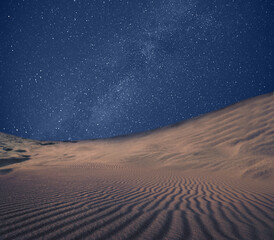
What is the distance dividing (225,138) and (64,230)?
14.5m

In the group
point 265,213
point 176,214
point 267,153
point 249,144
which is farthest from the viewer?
point 249,144

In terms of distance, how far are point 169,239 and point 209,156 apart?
10.5m

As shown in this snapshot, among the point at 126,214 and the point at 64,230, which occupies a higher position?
the point at 64,230

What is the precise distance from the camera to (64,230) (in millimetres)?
1592

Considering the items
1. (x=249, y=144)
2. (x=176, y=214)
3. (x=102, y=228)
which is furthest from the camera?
(x=249, y=144)

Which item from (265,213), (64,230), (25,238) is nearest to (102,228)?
(64,230)

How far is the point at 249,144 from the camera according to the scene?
1040cm

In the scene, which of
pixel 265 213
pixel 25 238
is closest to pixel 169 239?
pixel 25 238

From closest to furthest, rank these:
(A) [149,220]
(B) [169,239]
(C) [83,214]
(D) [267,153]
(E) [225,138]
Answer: (B) [169,239], (A) [149,220], (C) [83,214], (D) [267,153], (E) [225,138]

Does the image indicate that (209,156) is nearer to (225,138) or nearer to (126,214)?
(225,138)

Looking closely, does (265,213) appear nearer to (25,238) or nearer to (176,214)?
(176,214)

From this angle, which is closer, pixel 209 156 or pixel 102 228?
pixel 102 228

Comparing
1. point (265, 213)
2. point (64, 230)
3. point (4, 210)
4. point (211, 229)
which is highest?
point (4, 210)

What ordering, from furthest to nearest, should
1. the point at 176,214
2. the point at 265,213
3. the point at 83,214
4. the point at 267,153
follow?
1. the point at 267,153
2. the point at 265,213
3. the point at 176,214
4. the point at 83,214
